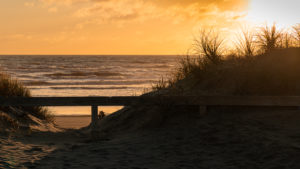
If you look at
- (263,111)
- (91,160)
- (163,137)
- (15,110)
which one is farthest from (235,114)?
(15,110)

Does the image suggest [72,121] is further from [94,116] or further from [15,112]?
[94,116]

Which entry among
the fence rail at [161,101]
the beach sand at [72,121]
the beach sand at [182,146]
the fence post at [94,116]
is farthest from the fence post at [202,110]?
the beach sand at [72,121]

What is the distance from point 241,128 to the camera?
7102 millimetres

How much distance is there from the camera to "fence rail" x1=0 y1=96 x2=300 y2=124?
7688 mm

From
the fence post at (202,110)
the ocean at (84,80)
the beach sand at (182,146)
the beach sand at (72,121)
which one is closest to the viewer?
the beach sand at (182,146)

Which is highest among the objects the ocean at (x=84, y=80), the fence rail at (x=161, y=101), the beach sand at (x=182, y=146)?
the ocean at (x=84, y=80)

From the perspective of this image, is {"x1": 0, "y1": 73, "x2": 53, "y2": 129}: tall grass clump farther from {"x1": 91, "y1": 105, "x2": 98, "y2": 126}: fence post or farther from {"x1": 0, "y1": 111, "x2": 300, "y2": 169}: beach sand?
{"x1": 91, "y1": 105, "x2": 98, "y2": 126}: fence post

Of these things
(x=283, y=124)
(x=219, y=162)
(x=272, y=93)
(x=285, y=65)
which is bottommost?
(x=219, y=162)

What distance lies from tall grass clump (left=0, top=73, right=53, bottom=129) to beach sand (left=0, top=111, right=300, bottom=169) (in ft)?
2.22

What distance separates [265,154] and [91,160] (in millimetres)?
3018

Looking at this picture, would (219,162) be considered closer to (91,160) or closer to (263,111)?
(91,160)

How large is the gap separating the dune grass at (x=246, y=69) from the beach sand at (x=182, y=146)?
1.23m

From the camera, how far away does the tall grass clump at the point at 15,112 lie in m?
7.91

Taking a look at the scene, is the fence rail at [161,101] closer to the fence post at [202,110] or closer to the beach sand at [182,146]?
the fence post at [202,110]
